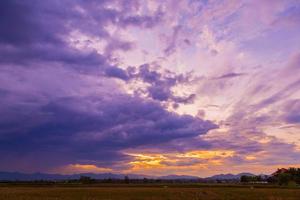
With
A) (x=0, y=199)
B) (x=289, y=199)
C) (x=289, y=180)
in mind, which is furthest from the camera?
(x=289, y=180)

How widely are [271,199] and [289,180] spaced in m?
130

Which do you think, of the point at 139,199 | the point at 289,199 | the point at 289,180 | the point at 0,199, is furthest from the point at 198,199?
the point at 289,180

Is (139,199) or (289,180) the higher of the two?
(289,180)

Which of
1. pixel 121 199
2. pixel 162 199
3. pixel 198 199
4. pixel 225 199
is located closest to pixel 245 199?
pixel 225 199

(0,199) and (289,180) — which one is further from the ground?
(289,180)

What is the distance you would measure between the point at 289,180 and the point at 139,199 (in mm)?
134921

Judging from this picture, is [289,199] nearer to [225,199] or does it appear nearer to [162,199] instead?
[225,199]

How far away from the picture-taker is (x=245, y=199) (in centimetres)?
6925

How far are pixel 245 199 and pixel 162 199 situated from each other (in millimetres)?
14425

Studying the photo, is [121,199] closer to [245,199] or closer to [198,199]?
[198,199]

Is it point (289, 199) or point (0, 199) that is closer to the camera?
point (0, 199)

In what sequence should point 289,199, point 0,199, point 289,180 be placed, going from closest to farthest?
point 0,199
point 289,199
point 289,180

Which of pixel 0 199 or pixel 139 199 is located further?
pixel 139 199

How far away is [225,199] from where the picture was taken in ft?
225
